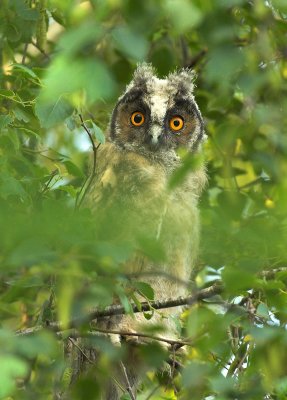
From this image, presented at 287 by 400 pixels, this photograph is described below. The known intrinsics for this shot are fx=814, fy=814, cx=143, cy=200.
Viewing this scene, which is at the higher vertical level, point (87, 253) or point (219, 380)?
point (87, 253)

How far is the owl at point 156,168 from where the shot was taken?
348 cm

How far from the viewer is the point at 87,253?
1701 mm

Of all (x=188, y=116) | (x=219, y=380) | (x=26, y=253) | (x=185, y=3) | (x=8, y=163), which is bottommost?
(x=219, y=380)

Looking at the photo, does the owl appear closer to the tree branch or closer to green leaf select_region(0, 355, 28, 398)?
the tree branch

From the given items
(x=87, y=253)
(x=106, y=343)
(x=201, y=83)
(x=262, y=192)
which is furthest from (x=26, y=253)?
(x=201, y=83)

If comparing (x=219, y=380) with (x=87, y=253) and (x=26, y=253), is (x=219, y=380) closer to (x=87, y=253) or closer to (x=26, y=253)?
(x=87, y=253)

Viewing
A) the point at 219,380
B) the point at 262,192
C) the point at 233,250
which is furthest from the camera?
the point at 262,192

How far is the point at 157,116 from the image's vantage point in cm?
420

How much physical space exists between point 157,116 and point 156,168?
0.97ft

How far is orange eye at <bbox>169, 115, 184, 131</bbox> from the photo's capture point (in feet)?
14.2

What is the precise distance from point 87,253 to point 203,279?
215 centimetres

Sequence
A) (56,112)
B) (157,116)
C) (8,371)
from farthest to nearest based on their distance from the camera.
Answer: (157,116), (56,112), (8,371)

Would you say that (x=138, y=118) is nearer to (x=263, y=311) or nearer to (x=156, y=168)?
(x=156, y=168)

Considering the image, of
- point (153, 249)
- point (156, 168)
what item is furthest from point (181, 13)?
point (156, 168)
